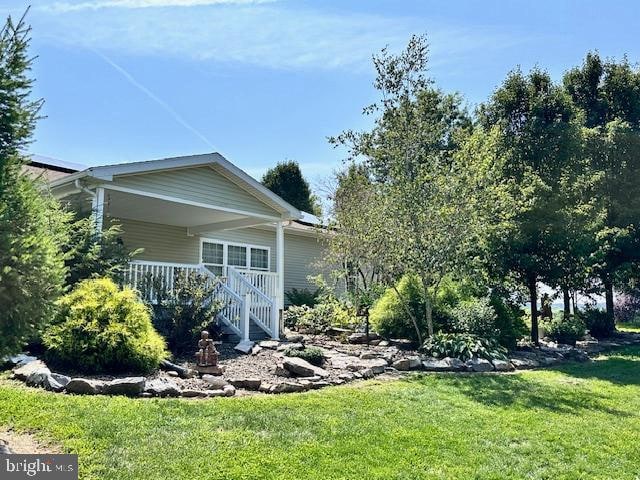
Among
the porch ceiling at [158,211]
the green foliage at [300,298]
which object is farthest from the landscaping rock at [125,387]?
the green foliage at [300,298]

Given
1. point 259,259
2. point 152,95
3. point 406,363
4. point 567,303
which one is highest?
point 152,95

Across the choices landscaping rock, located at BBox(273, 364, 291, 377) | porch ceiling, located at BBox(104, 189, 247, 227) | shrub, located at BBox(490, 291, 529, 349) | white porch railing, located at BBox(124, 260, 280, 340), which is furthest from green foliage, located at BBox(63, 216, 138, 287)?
shrub, located at BBox(490, 291, 529, 349)

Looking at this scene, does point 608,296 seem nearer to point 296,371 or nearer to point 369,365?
point 369,365

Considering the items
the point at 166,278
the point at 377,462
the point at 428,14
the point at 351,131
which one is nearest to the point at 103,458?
the point at 377,462

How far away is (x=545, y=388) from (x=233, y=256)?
10824mm

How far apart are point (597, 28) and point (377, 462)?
35.3 feet

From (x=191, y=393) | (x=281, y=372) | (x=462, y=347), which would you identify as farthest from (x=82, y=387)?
(x=462, y=347)

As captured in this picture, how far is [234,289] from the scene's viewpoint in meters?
12.4

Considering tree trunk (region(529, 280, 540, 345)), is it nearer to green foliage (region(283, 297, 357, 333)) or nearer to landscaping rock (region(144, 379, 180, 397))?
green foliage (region(283, 297, 357, 333))

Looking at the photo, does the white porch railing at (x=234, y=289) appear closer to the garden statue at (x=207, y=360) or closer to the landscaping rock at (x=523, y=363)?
the garden statue at (x=207, y=360)

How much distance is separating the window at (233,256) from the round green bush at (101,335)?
7.77 m

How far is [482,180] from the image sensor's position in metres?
11.1

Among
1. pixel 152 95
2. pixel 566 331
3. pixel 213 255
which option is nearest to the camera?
pixel 152 95

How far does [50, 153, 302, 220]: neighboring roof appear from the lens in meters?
9.59
